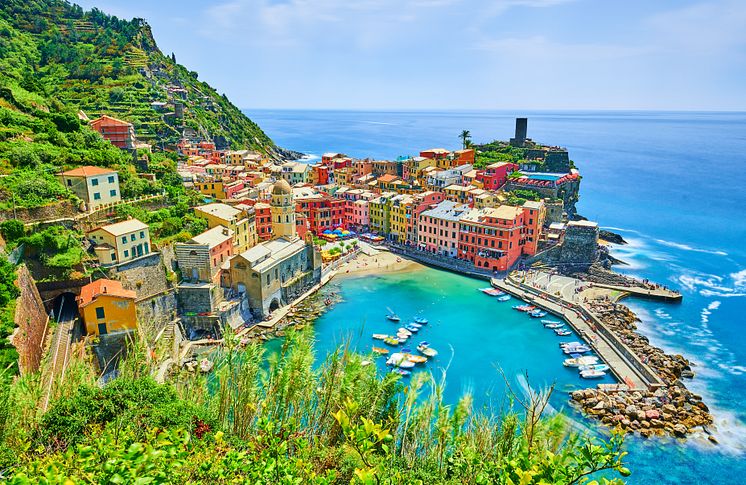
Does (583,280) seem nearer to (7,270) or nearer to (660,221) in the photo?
(660,221)

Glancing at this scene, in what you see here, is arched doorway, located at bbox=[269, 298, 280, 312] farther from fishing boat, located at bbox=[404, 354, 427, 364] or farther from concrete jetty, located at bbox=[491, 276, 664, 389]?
concrete jetty, located at bbox=[491, 276, 664, 389]

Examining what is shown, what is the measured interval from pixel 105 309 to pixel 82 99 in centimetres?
5900

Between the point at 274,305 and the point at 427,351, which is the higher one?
the point at 274,305

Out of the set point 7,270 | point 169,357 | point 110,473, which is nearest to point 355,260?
point 169,357

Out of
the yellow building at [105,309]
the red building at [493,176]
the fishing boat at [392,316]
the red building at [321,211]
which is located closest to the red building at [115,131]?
the red building at [321,211]

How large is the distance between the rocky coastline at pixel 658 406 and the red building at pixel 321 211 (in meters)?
38.7

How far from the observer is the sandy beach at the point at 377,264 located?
51469mm

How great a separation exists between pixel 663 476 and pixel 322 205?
4596 centimetres

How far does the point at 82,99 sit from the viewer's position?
71.6 m

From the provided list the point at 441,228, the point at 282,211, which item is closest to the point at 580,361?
the point at 441,228

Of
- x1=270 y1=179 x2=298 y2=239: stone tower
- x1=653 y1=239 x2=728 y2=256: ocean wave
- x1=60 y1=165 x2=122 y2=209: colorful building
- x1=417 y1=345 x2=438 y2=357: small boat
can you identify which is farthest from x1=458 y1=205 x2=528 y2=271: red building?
x1=60 y1=165 x2=122 y2=209: colorful building

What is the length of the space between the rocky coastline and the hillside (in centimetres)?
3708

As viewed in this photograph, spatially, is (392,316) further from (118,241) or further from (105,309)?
(105,309)

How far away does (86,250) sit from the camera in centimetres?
3031
